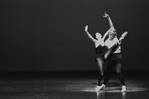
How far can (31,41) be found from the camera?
11.6m

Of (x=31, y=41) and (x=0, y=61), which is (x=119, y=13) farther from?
(x=0, y=61)

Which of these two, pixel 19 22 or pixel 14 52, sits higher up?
pixel 19 22

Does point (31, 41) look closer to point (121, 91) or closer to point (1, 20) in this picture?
point (1, 20)

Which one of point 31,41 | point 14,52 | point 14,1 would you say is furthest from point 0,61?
point 14,1

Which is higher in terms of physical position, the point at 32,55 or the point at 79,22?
the point at 79,22

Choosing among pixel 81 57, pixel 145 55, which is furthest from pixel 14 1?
pixel 145 55

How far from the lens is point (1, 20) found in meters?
11.5

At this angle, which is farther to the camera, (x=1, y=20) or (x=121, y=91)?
(x=1, y=20)

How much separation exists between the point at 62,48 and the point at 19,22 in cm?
179

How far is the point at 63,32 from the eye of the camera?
37.8 ft

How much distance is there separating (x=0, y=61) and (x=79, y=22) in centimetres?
315

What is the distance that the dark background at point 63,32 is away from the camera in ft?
37.3

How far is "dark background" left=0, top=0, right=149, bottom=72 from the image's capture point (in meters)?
11.4

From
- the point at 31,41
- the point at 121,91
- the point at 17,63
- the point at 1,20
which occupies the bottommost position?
the point at 121,91
